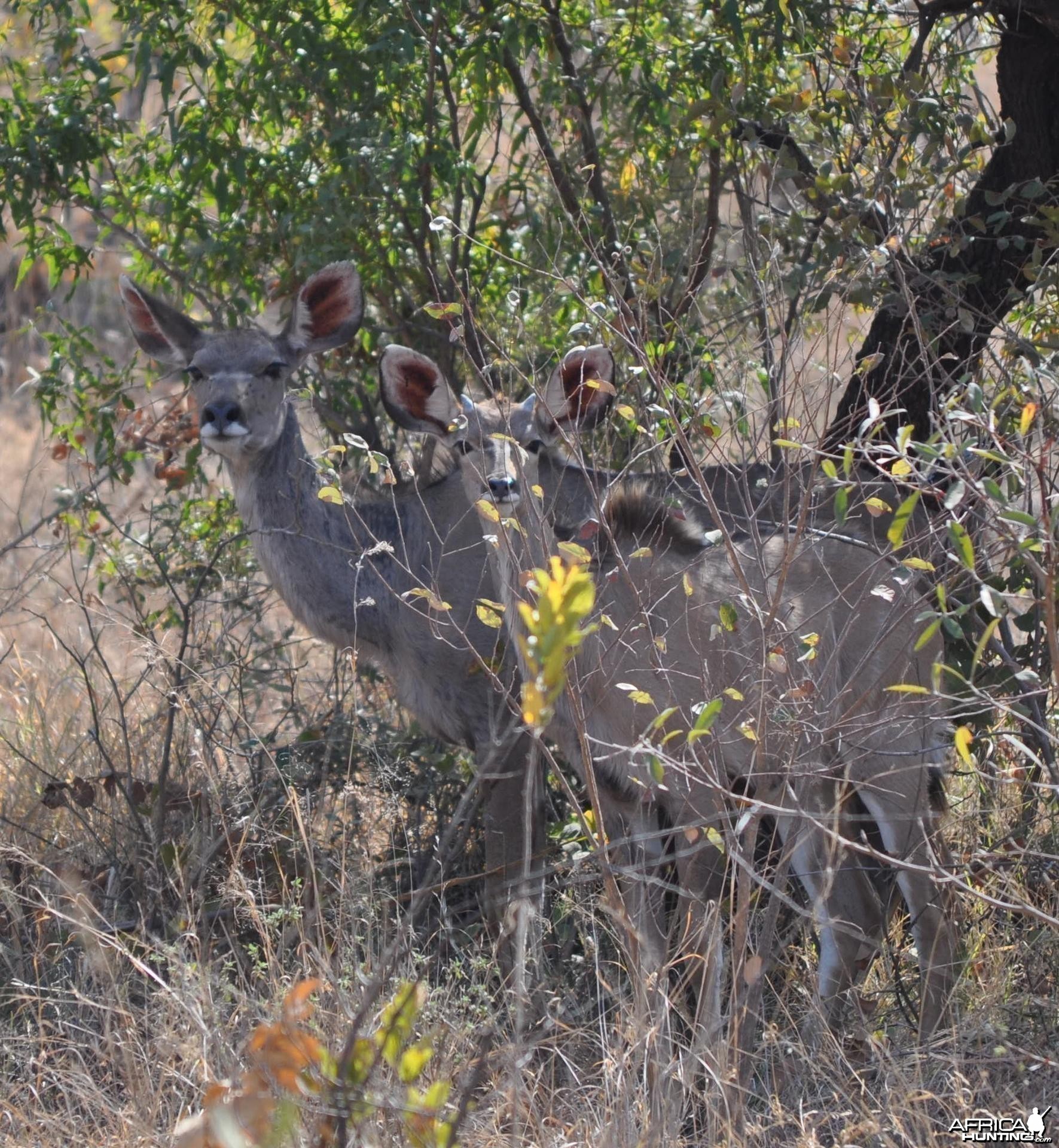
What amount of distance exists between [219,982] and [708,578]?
205 centimetres

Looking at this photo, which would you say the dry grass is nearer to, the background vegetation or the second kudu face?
the background vegetation

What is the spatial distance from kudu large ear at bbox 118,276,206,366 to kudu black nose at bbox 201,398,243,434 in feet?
1.30

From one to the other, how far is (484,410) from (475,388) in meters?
0.95

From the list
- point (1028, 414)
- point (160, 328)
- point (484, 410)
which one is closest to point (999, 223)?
point (484, 410)

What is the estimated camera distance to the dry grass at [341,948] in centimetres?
355

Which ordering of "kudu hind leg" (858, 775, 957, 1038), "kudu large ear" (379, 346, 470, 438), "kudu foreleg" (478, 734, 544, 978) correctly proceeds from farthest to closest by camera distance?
"kudu foreleg" (478, 734, 544, 978), "kudu large ear" (379, 346, 470, 438), "kudu hind leg" (858, 775, 957, 1038)

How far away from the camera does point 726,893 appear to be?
520 cm

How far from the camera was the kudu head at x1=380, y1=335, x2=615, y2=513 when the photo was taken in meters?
4.80

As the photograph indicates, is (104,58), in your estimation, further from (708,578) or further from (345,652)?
(708,578)

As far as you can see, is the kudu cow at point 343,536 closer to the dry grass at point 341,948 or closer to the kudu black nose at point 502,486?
the dry grass at point 341,948

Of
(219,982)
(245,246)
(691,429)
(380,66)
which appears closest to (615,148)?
(380,66)

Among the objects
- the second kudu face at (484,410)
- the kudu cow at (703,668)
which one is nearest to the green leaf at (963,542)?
the kudu cow at (703,668)

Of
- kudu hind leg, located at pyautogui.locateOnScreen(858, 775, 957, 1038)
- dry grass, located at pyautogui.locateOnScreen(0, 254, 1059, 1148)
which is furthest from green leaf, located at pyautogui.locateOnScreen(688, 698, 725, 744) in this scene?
kudu hind leg, located at pyautogui.locateOnScreen(858, 775, 957, 1038)
